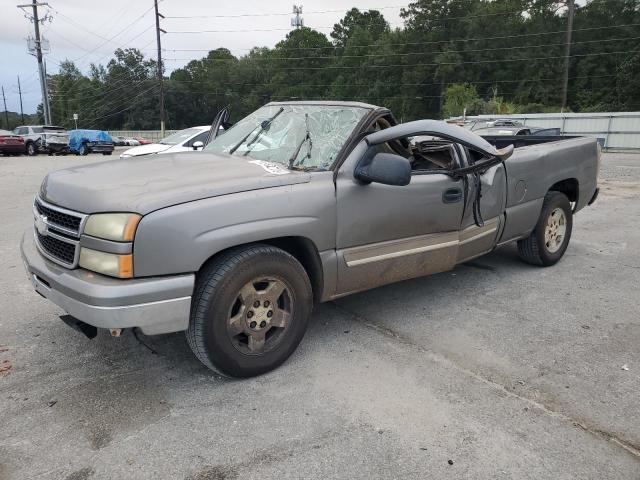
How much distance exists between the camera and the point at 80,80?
10012cm

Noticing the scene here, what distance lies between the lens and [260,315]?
3170 mm

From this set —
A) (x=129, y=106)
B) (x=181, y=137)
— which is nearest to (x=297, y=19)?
(x=129, y=106)

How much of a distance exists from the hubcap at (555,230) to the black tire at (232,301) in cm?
336

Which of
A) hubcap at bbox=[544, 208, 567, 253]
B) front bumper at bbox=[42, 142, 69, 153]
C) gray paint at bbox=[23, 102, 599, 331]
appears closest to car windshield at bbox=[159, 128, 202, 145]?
gray paint at bbox=[23, 102, 599, 331]

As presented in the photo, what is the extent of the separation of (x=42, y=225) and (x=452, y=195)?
2.93m

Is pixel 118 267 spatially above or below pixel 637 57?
below

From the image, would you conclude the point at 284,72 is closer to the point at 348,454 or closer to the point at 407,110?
the point at 407,110

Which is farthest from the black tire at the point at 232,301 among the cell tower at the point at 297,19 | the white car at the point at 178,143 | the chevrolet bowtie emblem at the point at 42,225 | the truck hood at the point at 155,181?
the cell tower at the point at 297,19

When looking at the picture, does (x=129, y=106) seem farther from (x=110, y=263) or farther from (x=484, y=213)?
(x=110, y=263)

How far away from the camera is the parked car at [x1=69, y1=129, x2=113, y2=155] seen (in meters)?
27.3

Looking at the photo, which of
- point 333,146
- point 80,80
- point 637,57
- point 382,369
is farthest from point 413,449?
point 80,80

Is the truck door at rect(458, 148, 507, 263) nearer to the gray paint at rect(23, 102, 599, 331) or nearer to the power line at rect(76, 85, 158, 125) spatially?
the gray paint at rect(23, 102, 599, 331)

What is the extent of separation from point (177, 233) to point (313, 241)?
3.00ft

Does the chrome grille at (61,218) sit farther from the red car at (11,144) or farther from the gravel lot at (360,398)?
the red car at (11,144)
